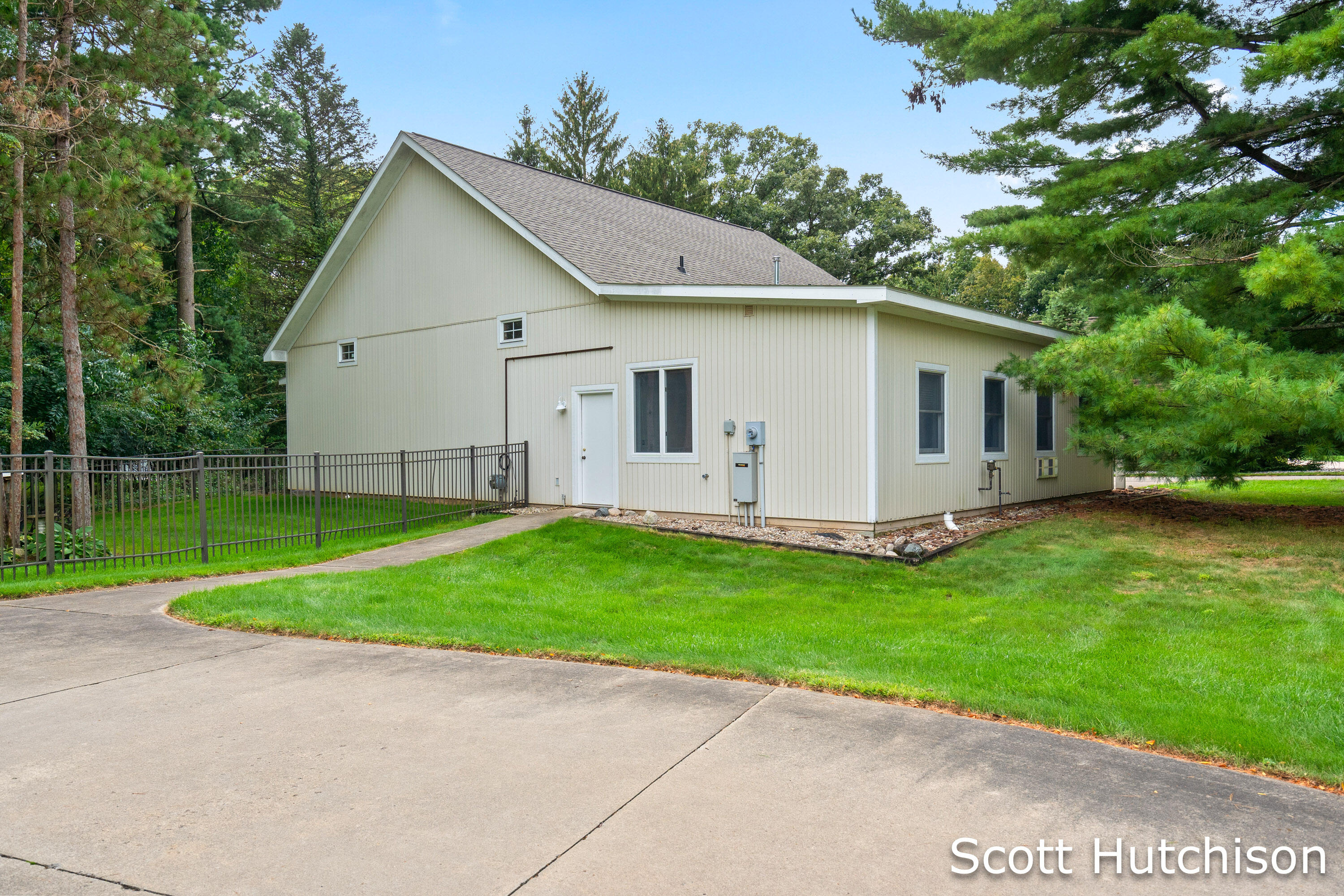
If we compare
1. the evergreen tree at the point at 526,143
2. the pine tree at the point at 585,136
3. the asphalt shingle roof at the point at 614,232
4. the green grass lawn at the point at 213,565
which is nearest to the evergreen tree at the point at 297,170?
the evergreen tree at the point at 526,143

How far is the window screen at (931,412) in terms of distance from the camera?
1230 centimetres

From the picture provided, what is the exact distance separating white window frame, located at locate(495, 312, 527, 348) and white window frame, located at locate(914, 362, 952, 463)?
6.87m

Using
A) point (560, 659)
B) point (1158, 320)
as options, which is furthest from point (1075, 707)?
point (1158, 320)

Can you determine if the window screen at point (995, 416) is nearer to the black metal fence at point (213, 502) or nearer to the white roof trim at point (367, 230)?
the white roof trim at point (367, 230)

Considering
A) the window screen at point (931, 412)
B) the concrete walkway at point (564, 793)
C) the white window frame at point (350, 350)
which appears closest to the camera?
the concrete walkway at point (564, 793)

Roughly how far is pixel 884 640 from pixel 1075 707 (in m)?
1.82

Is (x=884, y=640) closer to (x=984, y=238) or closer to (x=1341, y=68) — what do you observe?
(x=984, y=238)

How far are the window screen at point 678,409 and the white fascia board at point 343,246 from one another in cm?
783

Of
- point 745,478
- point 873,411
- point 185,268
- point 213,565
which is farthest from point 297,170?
point 873,411

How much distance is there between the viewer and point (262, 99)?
27.0 metres

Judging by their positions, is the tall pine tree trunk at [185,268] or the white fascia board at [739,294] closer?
the white fascia board at [739,294]

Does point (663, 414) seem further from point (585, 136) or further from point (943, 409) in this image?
point (585, 136)

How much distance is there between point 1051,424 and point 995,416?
2445mm

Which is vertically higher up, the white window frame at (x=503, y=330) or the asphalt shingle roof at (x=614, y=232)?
the asphalt shingle roof at (x=614, y=232)
